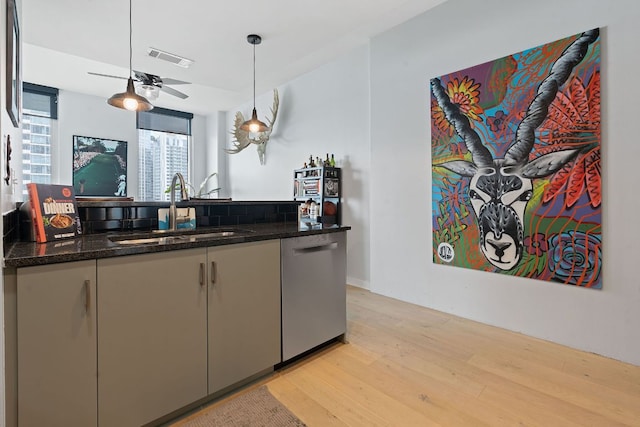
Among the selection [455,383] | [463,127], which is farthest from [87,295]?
[463,127]

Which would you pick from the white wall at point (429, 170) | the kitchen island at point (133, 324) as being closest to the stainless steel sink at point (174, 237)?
the kitchen island at point (133, 324)

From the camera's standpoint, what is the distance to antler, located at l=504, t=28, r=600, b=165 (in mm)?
2170

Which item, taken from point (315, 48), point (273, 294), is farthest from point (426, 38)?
point (273, 294)

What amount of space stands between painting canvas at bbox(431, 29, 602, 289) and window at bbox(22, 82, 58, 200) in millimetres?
5572

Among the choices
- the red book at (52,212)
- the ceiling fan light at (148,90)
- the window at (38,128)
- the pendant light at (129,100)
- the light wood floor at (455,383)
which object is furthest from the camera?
the window at (38,128)

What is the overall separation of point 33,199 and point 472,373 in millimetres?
2520

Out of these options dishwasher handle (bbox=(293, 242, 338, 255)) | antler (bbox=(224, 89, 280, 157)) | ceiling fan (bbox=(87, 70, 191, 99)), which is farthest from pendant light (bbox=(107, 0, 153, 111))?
antler (bbox=(224, 89, 280, 157))

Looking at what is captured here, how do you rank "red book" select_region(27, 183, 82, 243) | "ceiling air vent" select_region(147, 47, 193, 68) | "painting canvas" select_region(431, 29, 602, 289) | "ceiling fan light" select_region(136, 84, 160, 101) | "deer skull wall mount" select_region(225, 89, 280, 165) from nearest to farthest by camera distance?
"red book" select_region(27, 183, 82, 243), "painting canvas" select_region(431, 29, 602, 289), "ceiling air vent" select_region(147, 47, 193, 68), "ceiling fan light" select_region(136, 84, 160, 101), "deer skull wall mount" select_region(225, 89, 280, 165)

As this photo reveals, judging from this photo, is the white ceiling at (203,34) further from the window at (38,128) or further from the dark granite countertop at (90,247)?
the dark granite countertop at (90,247)

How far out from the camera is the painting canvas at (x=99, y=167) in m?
5.14

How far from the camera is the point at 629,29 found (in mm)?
2014

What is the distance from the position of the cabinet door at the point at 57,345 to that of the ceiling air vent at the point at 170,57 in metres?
3.13

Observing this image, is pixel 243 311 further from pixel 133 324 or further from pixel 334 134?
pixel 334 134

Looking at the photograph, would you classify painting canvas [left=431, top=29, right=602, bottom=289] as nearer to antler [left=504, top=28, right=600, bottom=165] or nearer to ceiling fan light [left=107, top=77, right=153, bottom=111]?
antler [left=504, top=28, right=600, bottom=165]
